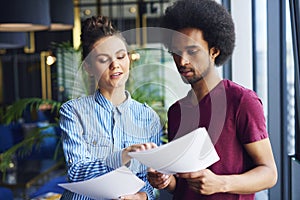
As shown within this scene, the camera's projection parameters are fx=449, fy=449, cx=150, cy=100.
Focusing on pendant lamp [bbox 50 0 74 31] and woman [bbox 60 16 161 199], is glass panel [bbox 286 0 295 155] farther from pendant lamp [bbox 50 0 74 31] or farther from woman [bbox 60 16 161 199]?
pendant lamp [bbox 50 0 74 31]

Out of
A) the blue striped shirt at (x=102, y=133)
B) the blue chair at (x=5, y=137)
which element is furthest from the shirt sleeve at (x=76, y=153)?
the blue chair at (x=5, y=137)

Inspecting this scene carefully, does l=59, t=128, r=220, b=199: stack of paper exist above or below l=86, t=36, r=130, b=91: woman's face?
below

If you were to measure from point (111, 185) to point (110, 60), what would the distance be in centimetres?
24

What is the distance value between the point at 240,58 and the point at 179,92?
1.45ft

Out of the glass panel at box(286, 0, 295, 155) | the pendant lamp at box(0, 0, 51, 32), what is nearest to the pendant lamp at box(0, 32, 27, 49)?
the pendant lamp at box(0, 0, 51, 32)

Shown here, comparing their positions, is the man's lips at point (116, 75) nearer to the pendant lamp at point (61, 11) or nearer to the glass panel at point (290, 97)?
the glass panel at point (290, 97)

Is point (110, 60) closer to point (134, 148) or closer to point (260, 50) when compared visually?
point (134, 148)

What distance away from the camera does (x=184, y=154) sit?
2.44ft

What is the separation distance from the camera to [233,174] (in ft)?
2.74

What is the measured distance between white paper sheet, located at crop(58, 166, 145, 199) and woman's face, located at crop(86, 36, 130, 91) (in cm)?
19

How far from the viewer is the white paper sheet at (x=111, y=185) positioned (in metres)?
0.85

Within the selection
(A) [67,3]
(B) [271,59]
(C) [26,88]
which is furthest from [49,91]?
(B) [271,59]

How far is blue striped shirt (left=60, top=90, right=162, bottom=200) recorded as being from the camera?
902 mm

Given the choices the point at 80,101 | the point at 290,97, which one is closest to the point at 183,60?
the point at 80,101
